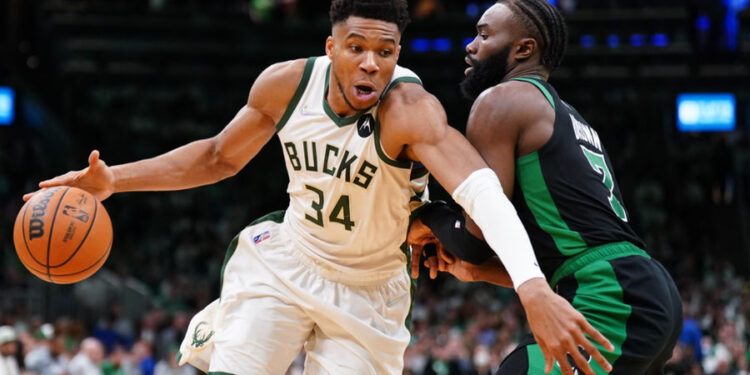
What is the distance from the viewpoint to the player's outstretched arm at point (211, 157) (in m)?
4.14

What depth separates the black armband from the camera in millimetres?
3576

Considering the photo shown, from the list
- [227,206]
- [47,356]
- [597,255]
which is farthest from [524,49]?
[227,206]

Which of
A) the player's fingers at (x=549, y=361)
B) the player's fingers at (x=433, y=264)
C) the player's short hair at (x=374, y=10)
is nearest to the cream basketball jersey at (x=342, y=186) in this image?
the player's fingers at (x=433, y=264)

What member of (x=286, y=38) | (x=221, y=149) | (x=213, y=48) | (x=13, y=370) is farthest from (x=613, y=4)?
(x=221, y=149)

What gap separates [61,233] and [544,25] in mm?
2150

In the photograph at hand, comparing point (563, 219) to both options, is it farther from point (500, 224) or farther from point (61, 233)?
point (61, 233)

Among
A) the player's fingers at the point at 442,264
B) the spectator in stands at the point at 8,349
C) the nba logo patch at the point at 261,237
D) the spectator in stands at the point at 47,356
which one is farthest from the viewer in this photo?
the spectator in stands at the point at 47,356

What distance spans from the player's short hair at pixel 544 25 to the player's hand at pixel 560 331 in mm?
1068

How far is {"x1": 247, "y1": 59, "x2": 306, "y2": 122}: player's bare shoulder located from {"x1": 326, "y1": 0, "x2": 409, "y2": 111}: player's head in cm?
32

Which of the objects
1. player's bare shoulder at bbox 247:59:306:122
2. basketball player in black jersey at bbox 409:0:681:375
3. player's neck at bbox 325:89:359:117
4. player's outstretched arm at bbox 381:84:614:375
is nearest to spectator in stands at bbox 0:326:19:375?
player's bare shoulder at bbox 247:59:306:122

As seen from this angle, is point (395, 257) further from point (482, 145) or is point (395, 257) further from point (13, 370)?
point (13, 370)

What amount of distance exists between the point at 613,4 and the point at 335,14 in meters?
13.6

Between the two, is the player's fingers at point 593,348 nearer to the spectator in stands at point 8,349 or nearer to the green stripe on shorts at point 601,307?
the green stripe on shorts at point 601,307

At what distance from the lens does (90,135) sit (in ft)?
62.1
